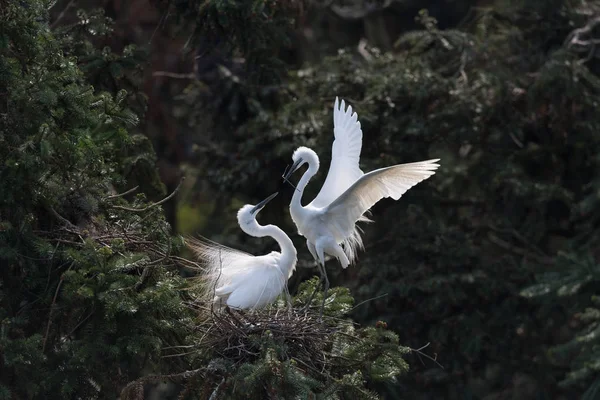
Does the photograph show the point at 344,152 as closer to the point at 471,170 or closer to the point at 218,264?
the point at 218,264

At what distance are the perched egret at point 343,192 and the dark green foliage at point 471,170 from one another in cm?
127

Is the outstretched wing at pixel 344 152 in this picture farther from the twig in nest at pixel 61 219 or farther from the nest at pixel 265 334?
the twig in nest at pixel 61 219

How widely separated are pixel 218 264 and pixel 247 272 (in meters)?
0.19

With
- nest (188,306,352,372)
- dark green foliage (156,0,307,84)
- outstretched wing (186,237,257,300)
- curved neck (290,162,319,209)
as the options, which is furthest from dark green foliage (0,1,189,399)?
dark green foliage (156,0,307,84)

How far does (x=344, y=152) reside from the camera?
6137 millimetres

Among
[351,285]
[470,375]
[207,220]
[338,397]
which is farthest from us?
[207,220]

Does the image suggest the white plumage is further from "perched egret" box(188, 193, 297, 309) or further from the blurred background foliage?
the blurred background foliage

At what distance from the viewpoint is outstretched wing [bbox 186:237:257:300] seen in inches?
227

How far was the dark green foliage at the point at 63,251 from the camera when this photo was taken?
4.84 meters

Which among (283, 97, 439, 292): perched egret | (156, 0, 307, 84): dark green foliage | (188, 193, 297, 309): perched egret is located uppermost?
(156, 0, 307, 84): dark green foliage

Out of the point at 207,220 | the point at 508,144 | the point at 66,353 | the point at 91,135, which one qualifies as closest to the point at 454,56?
the point at 508,144

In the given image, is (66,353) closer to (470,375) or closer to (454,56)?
(470,375)

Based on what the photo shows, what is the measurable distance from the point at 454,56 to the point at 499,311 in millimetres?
2204

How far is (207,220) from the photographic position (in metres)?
9.05
